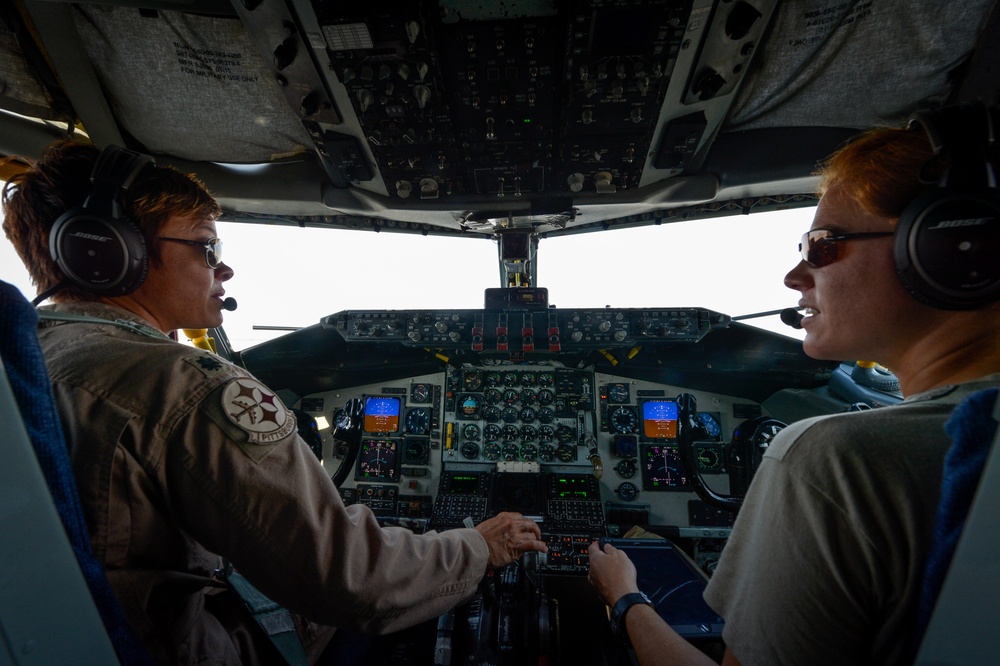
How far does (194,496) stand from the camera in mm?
716

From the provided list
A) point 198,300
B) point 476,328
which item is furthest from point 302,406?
point 198,300

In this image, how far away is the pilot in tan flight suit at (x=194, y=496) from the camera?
0.70 meters

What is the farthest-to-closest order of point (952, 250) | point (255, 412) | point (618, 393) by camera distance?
point (618, 393), point (255, 412), point (952, 250)

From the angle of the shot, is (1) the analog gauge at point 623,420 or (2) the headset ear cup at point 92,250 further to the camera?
(1) the analog gauge at point 623,420

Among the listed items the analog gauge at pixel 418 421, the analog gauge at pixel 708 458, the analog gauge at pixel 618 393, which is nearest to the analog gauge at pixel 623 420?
the analog gauge at pixel 618 393

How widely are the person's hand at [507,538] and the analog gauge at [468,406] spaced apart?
1.83 meters

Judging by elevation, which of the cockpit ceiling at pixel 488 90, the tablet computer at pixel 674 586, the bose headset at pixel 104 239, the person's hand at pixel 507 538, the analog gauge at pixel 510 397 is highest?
the cockpit ceiling at pixel 488 90

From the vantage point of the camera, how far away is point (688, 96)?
6.21 feet

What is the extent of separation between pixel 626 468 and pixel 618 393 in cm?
54

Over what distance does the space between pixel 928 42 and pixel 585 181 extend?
153 centimetres

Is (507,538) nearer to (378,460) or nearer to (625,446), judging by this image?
A: (625,446)

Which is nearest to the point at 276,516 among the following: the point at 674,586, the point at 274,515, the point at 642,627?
the point at 274,515

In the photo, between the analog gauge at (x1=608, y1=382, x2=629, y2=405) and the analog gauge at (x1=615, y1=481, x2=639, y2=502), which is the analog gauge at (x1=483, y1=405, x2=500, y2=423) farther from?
the analog gauge at (x1=615, y1=481, x2=639, y2=502)

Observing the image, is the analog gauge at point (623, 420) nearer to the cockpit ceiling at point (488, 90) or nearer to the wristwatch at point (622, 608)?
the cockpit ceiling at point (488, 90)
